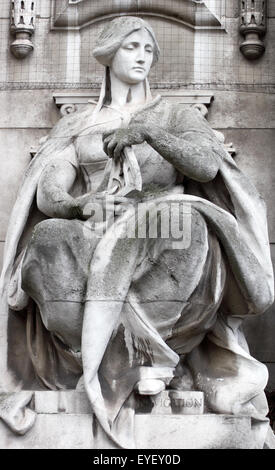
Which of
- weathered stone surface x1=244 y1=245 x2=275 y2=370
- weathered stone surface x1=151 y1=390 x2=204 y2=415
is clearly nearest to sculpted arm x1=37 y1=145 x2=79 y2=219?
weathered stone surface x1=151 y1=390 x2=204 y2=415

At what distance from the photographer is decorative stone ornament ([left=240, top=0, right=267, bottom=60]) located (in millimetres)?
10211

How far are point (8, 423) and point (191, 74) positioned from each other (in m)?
2.84

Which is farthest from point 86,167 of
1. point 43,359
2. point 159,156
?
point 43,359

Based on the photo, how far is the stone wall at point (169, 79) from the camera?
400 inches

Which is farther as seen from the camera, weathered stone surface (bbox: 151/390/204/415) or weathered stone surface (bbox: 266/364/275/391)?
weathered stone surface (bbox: 266/364/275/391)

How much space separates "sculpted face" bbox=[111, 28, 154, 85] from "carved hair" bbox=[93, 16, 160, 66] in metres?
0.03

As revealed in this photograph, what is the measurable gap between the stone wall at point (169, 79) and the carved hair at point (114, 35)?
33.6 inches

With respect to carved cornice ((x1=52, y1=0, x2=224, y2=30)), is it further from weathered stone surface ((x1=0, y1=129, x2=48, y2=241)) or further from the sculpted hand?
the sculpted hand

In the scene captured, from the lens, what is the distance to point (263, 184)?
1003cm

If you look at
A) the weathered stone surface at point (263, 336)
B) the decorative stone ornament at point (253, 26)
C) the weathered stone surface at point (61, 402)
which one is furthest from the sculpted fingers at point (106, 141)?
the decorative stone ornament at point (253, 26)

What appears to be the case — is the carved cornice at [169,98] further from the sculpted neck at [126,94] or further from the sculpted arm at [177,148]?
the sculpted arm at [177,148]

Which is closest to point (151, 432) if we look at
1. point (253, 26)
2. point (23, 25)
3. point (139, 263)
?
point (139, 263)

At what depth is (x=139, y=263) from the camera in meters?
8.60

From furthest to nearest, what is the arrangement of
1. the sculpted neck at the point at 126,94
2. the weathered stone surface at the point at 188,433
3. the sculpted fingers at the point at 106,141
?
the sculpted neck at the point at 126,94 < the sculpted fingers at the point at 106,141 < the weathered stone surface at the point at 188,433
